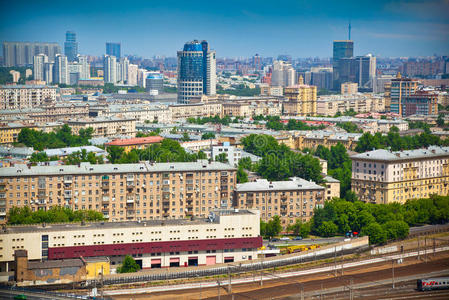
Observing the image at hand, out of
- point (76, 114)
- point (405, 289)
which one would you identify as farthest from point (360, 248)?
point (76, 114)

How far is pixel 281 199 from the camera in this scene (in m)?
24.6

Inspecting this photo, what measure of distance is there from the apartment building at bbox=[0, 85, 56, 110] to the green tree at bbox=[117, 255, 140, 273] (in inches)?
1362

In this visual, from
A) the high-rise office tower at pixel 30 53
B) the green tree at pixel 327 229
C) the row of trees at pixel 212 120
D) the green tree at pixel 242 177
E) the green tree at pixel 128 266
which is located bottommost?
the green tree at pixel 128 266

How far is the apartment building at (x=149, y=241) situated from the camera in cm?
1991

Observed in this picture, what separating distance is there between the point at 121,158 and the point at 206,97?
114 ft

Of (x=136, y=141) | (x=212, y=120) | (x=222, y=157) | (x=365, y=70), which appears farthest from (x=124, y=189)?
(x=365, y=70)

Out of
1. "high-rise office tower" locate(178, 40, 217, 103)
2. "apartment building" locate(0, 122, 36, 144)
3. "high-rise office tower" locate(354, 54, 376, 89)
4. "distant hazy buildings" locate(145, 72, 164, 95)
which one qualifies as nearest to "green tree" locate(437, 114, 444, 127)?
"high-rise office tower" locate(178, 40, 217, 103)

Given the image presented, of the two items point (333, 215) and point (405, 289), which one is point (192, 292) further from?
point (333, 215)

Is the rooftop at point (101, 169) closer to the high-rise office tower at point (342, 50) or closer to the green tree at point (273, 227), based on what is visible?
the green tree at point (273, 227)

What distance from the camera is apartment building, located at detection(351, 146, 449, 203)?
89.3 feet

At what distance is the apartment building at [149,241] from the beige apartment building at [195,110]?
119 ft

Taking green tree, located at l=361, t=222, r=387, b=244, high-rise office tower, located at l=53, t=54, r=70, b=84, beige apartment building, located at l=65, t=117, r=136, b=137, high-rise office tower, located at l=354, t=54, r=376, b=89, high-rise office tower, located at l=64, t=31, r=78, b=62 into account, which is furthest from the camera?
high-rise office tower, located at l=354, t=54, r=376, b=89

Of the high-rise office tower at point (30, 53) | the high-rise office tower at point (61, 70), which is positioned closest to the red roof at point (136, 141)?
the high-rise office tower at point (30, 53)

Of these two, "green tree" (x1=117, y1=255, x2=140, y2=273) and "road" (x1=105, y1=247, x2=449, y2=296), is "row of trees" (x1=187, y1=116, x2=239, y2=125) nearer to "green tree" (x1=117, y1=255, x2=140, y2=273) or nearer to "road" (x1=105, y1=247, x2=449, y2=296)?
"road" (x1=105, y1=247, x2=449, y2=296)
